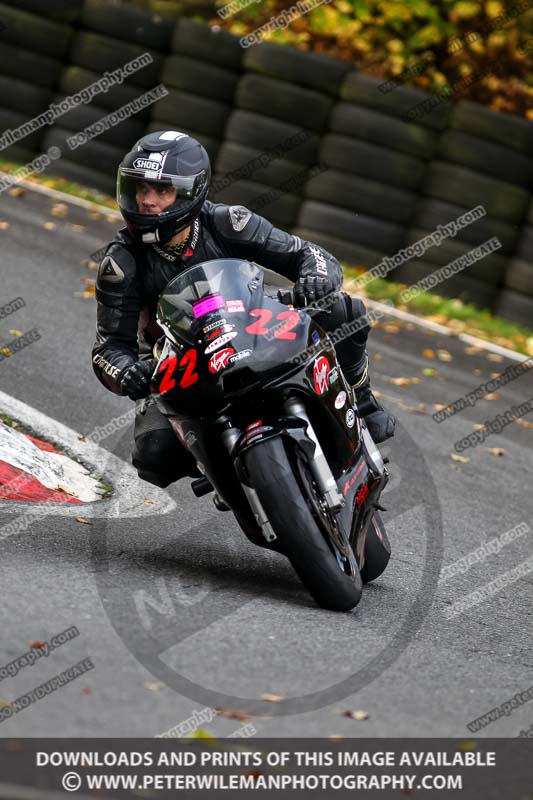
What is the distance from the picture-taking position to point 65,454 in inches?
254

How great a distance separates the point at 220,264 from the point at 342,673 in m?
1.65

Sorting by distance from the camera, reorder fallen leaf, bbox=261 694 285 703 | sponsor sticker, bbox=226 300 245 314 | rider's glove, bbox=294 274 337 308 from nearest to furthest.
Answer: fallen leaf, bbox=261 694 285 703 < sponsor sticker, bbox=226 300 245 314 < rider's glove, bbox=294 274 337 308

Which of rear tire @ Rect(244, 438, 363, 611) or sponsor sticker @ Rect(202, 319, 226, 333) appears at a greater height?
sponsor sticker @ Rect(202, 319, 226, 333)

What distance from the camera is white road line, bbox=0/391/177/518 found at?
18.0 ft

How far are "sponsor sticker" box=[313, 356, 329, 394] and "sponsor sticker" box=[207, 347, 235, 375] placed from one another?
1.14 feet

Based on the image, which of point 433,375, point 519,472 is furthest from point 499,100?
point 519,472

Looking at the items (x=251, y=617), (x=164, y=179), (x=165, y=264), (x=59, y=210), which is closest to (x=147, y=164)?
(x=164, y=179)

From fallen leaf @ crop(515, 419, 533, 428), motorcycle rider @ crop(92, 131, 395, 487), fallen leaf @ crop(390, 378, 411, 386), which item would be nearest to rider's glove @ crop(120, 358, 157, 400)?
motorcycle rider @ crop(92, 131, 395, 487)

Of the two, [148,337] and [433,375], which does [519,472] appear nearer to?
[433,375]

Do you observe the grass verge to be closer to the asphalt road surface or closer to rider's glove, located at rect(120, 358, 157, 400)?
the asphalt road surface

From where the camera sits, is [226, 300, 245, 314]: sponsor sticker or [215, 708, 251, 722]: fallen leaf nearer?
[215, 708, 251, 722]: fallen leaf

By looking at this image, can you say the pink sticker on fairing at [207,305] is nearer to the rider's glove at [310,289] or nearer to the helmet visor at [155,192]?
the rider's glove at [310,289]

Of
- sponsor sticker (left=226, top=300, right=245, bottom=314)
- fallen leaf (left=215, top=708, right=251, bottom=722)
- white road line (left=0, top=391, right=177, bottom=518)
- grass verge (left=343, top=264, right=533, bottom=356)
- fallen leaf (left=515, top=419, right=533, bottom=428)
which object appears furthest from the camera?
grass verge (left=343, top=264, right=533, bottom=356)
